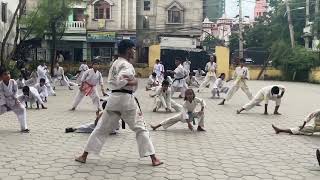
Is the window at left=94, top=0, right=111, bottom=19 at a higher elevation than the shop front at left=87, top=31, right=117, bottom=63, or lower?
higher

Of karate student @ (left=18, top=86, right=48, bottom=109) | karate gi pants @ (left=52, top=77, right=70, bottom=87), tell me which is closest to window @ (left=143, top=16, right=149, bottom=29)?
karate gi pants @ (left=52, top=77, right=70, bottom=87)

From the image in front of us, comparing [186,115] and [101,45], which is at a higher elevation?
[101,45]

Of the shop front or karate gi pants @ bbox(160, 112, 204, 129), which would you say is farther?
the shop front

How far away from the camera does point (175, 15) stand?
44875 mm

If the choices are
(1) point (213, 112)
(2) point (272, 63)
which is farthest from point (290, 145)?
(2) point (272, 63)

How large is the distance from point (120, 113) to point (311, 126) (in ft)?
13.4

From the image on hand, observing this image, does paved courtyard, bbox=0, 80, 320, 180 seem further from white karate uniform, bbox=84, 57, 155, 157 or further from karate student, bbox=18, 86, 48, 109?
karate student, bbox=18, 86, 48, 109

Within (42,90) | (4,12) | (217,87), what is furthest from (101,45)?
(42,90)

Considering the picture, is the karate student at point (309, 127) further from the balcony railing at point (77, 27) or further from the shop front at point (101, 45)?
the balcony railing at point (77, 27)

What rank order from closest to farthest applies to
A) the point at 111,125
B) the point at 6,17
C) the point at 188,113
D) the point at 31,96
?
the point at 111,125
the point at 188,113
the point at 31,96
the point at 6,17

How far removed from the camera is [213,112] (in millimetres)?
13555

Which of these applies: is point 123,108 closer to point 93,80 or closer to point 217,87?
point 93,80

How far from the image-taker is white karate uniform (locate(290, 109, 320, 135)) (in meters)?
8.61

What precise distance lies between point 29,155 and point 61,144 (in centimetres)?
96
